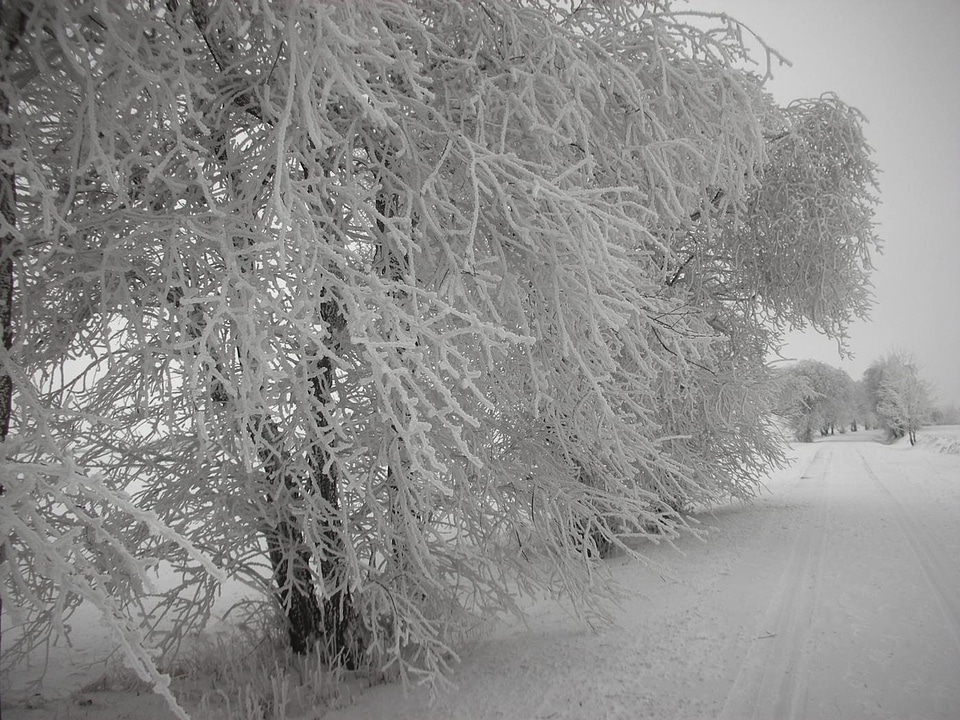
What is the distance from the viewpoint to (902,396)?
2170 cm

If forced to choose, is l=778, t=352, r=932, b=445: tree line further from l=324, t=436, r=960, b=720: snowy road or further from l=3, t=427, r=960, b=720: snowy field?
l=3, t=427, r=960, b=720: snowy field

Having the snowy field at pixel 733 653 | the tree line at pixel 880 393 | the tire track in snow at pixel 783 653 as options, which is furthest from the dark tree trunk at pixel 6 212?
the tree line at pixel 880 393

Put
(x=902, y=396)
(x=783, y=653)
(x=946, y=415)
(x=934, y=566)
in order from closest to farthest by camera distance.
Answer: (x=783, y=653)
(x=934, y=566)
(x=946, y=415)
(x=902, y=396)

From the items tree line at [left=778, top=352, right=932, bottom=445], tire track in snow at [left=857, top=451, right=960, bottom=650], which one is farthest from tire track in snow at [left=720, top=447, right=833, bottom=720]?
tree line at [left=778, top=352, right=932, bottom=445]

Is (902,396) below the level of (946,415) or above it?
above

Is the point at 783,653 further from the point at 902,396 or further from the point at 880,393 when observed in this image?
the point at 880,393

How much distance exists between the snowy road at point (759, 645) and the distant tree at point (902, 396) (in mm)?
A: 14388

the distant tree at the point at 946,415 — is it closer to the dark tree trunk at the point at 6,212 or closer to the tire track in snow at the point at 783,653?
the tire track in snow at the point at 783,653

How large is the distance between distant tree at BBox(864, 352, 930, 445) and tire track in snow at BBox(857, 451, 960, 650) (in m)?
13.2

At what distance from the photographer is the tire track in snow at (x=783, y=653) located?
3.75m

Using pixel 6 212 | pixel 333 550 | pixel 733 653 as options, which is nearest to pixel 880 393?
pixel 733 653

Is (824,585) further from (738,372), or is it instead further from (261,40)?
(261,40)

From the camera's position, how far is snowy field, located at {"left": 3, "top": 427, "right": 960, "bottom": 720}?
3855 millimetres

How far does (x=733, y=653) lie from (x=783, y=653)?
1.17 ft
